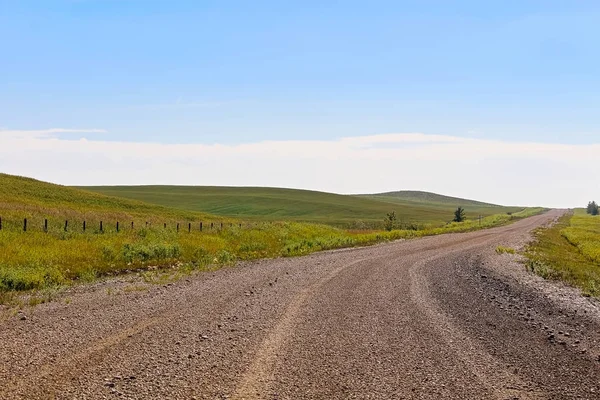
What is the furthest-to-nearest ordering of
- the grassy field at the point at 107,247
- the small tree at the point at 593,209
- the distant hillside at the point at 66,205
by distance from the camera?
the small tree at the point at 593,209
the distant hillside at the point at 66,205
the grassy field at the point at 107,247

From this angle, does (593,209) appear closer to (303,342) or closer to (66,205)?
(66,205)

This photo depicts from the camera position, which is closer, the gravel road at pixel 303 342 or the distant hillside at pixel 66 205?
the gravel road at pixel 303 342

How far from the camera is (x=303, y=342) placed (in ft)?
32.9

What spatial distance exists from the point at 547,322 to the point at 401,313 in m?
3.54

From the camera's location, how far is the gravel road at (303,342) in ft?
24.8

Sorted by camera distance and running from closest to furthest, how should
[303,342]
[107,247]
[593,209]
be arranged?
[303,342]
[107,247]
[593,209]

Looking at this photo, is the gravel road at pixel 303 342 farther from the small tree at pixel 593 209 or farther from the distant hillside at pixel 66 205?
the small tree at pixel 593 209

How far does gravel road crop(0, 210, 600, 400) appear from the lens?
755cm

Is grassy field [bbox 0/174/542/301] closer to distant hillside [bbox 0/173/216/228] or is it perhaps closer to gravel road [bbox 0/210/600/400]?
distant hillside [bbox 0/173/216/228]

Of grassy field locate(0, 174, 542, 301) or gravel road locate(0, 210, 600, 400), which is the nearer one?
gravel road locate(0, 210, 600, 400)

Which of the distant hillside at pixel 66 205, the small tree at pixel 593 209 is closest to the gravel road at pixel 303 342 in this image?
the distant hillside at pixel 66 205

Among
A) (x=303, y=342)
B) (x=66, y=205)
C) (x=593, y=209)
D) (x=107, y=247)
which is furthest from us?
(x=593, y=209)

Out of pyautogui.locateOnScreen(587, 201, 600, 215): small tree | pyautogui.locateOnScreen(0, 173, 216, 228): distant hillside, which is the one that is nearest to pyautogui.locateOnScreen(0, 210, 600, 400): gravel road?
pyautogui.locateOnScreen(0, 173, 216, 228): distant hillside

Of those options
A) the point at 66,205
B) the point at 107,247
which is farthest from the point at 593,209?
the point at 107,247
